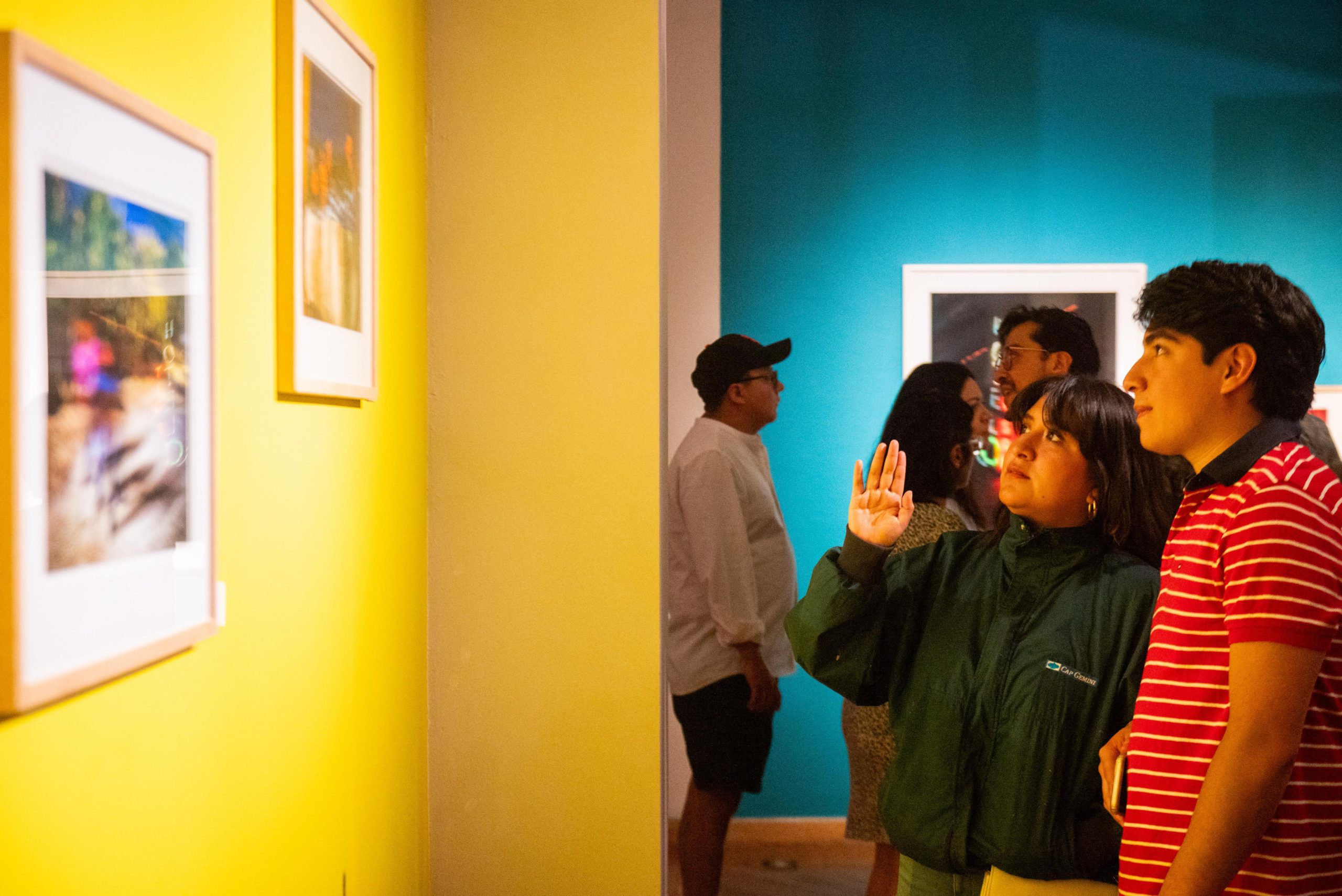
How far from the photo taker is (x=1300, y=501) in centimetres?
105

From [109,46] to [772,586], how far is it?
6.01 ft

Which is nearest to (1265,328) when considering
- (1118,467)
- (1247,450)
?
(1247,450)

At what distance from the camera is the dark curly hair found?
3.84 feet

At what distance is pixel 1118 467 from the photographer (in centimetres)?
148

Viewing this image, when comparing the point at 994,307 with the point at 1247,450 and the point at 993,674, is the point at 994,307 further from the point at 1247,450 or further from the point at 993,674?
the point at 1247,450

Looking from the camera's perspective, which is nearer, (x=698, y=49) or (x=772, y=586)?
(x=772, y=586)

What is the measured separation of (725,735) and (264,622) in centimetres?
143

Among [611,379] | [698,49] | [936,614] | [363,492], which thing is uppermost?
[698,49]

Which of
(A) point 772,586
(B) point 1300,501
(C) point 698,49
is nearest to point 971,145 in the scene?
(C) point 698,49

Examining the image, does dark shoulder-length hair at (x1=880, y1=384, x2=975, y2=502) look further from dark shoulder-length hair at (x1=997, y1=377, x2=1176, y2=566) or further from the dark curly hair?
the dark curly hair

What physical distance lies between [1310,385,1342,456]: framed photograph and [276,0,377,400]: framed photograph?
2.94 metres

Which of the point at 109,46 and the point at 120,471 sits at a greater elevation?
the point at 109,46

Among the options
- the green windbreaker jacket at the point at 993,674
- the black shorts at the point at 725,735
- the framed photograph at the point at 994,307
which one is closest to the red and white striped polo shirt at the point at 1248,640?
the green windbreaker jacket at the point at 993,674

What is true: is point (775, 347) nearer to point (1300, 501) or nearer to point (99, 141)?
point (1300, 501)
